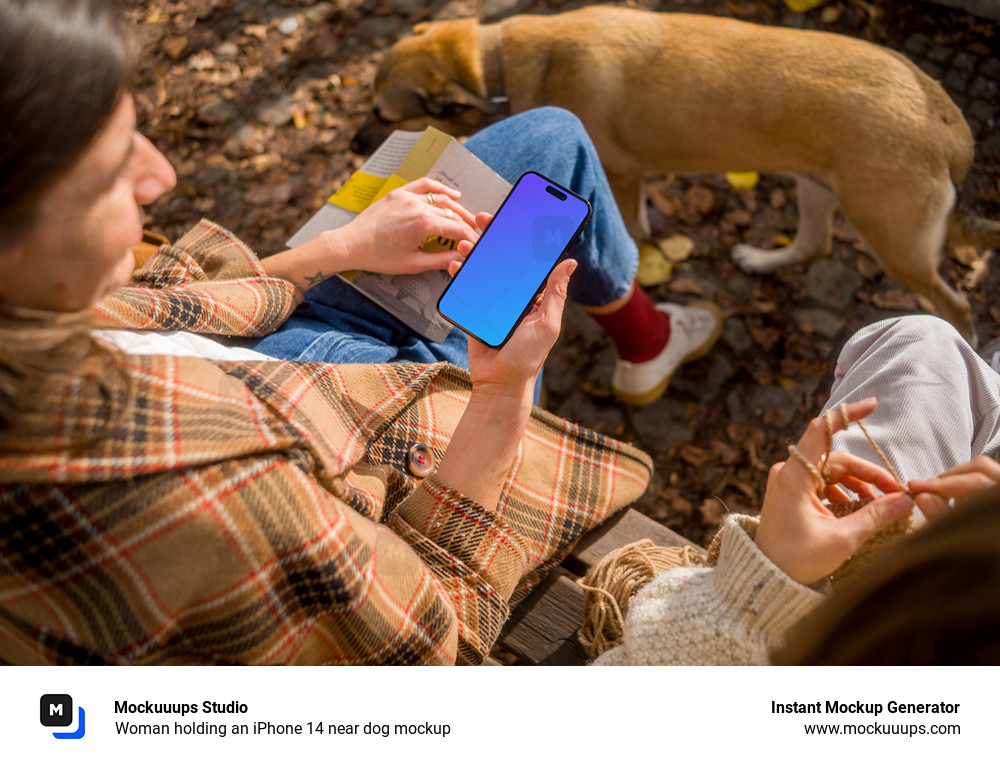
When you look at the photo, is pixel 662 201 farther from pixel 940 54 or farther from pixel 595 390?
pixel 940 54

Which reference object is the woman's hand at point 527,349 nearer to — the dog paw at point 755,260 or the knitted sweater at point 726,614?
the knitted sweater at point 726,614

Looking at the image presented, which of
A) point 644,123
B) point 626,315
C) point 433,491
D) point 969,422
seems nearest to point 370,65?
point 644,123

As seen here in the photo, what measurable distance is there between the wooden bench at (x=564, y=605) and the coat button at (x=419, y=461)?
379 millimetres

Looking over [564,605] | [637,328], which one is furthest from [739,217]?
[564,605]

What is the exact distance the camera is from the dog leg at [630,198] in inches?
105

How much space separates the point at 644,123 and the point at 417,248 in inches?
53.5

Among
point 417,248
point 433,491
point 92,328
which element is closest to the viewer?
point 92,328

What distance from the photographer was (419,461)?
4.36 feet

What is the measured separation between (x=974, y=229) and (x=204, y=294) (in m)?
2.59

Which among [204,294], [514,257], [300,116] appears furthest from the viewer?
[300,116]

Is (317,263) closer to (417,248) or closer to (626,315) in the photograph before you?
(417,248)
